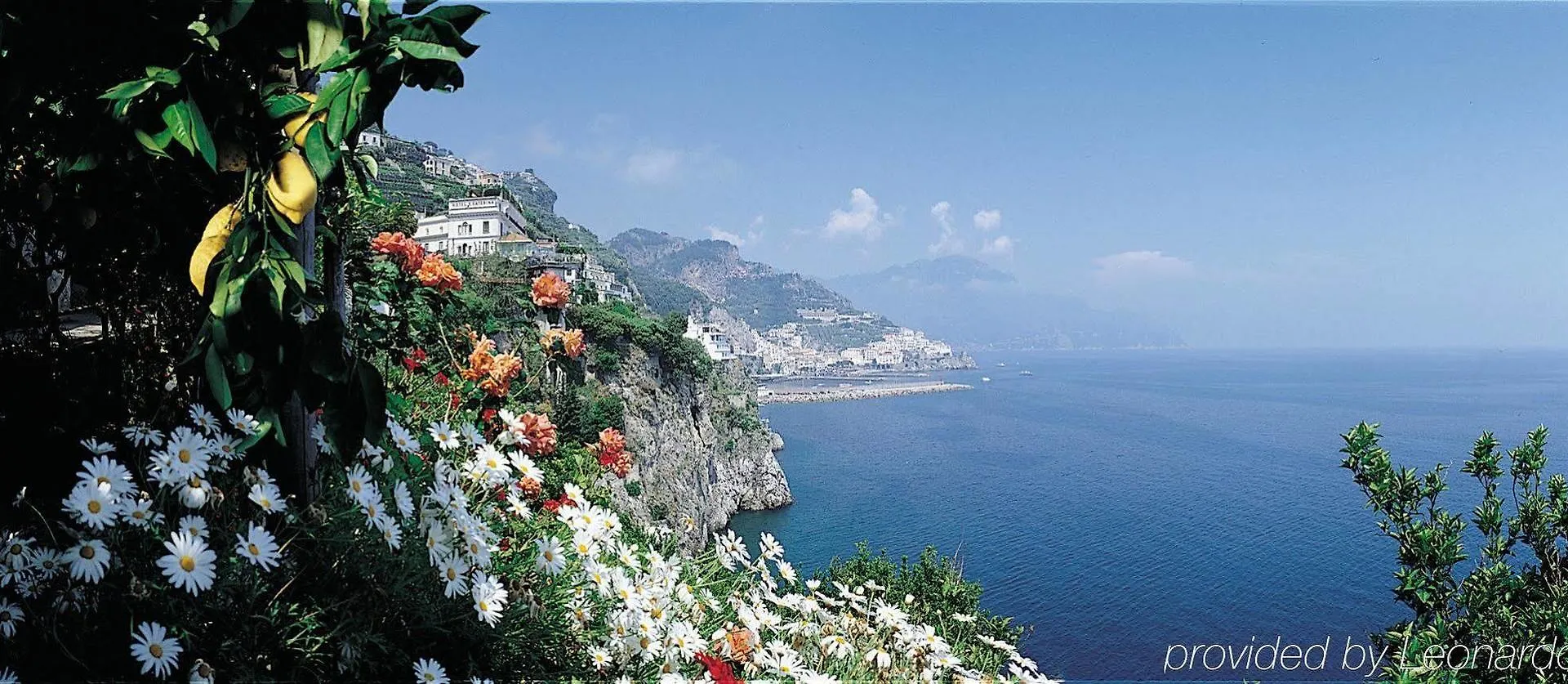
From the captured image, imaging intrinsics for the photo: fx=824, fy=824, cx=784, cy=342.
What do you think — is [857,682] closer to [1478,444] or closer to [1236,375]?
[1478,444]

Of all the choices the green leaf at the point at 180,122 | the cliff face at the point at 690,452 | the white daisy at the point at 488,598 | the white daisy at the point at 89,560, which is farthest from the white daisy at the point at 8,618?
the cliff face at the point at 690,452

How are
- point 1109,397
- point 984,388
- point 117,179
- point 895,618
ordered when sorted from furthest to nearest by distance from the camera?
point 984,388
point 1109,397
point 895,618
point 117,179

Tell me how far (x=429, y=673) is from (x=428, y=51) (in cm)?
96

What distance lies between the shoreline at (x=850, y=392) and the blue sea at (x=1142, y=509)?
765 centimetres

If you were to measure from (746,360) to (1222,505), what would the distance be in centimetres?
7617

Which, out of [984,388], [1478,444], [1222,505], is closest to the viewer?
[1478,444]

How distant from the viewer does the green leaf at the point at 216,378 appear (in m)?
1.10

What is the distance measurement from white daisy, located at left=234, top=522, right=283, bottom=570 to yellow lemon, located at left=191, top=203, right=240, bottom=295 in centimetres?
37

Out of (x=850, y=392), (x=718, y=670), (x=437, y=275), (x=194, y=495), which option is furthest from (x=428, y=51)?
(x=850, y=392)

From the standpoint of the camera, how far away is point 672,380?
75.5ft

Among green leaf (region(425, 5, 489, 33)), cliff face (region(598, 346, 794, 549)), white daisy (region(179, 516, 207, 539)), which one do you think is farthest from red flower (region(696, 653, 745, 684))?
cliff face (region(598, 346, 794, 549))

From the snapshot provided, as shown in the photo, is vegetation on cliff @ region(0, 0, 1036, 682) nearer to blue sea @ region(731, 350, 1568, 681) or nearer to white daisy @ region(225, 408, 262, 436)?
white daisy @ region(225, 408, 262, 436)

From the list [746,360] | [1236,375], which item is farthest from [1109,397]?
[746,360]

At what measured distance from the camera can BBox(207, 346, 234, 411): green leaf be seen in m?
1.10
